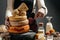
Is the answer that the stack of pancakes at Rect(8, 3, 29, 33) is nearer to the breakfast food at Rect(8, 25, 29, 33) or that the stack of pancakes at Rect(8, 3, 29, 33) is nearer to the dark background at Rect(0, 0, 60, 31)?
the breakfast food at Rect(8, 25, 29, 33)

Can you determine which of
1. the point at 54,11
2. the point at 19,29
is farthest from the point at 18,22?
the point at 54,11

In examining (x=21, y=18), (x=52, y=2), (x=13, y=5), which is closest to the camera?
(x=21, y=18)

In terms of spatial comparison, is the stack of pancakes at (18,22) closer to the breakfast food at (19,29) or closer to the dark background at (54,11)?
the breakfast food at (19,29)

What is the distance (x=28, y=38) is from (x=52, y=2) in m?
0.86

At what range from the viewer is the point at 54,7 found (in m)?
1.35

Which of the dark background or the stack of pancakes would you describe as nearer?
the stack of pancakes

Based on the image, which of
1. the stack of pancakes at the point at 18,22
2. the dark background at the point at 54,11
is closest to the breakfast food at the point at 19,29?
the stack of pancakes at the point at 18,22

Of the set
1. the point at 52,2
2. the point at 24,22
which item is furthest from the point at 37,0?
the point at 52,2

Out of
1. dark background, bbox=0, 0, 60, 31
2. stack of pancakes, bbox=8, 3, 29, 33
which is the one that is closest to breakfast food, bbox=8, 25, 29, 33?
stack of pancakes, bbox=8, 3, 29, 33

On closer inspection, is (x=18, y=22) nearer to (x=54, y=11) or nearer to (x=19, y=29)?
(x=19, y=29)

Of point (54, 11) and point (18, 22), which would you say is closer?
point (18, 22)

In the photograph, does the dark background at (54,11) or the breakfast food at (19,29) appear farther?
the dark background at (54,11)

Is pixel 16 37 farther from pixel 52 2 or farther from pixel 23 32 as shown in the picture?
pixel 52 2

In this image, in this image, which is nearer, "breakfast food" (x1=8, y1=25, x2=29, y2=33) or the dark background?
"breakfast food" (x1=8, y1=25, x2=29, y2=33)
